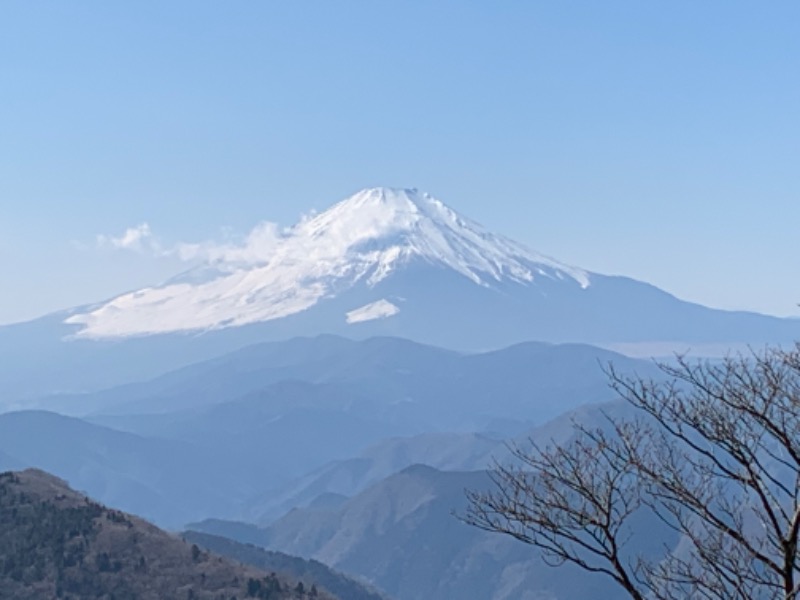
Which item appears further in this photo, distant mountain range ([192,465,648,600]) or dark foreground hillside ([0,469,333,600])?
distant mountain range ([192,465,648,600])

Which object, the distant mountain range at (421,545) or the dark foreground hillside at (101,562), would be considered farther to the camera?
the distant mountain range at (421,545)

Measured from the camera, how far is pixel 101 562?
50.1m

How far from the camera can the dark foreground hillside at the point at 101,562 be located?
158 feet

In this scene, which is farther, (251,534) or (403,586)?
(251,534)

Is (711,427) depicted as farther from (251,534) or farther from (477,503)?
(251,534)

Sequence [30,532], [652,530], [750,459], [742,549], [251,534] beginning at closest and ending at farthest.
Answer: [750,459], [742,549], [30,532], [652,530], [251,534]

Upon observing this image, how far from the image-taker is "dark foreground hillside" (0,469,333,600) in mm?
48031

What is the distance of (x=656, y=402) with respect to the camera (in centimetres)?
972

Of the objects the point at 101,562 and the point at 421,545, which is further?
the point at 421,545

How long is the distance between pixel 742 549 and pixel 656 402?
1.46 meters

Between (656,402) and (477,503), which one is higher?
(656,402)

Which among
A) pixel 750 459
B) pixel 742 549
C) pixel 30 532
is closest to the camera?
pixel 750 459

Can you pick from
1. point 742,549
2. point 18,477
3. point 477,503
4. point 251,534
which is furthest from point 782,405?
point 251,534

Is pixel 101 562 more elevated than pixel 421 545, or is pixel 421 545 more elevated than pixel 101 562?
pixel 421 545
